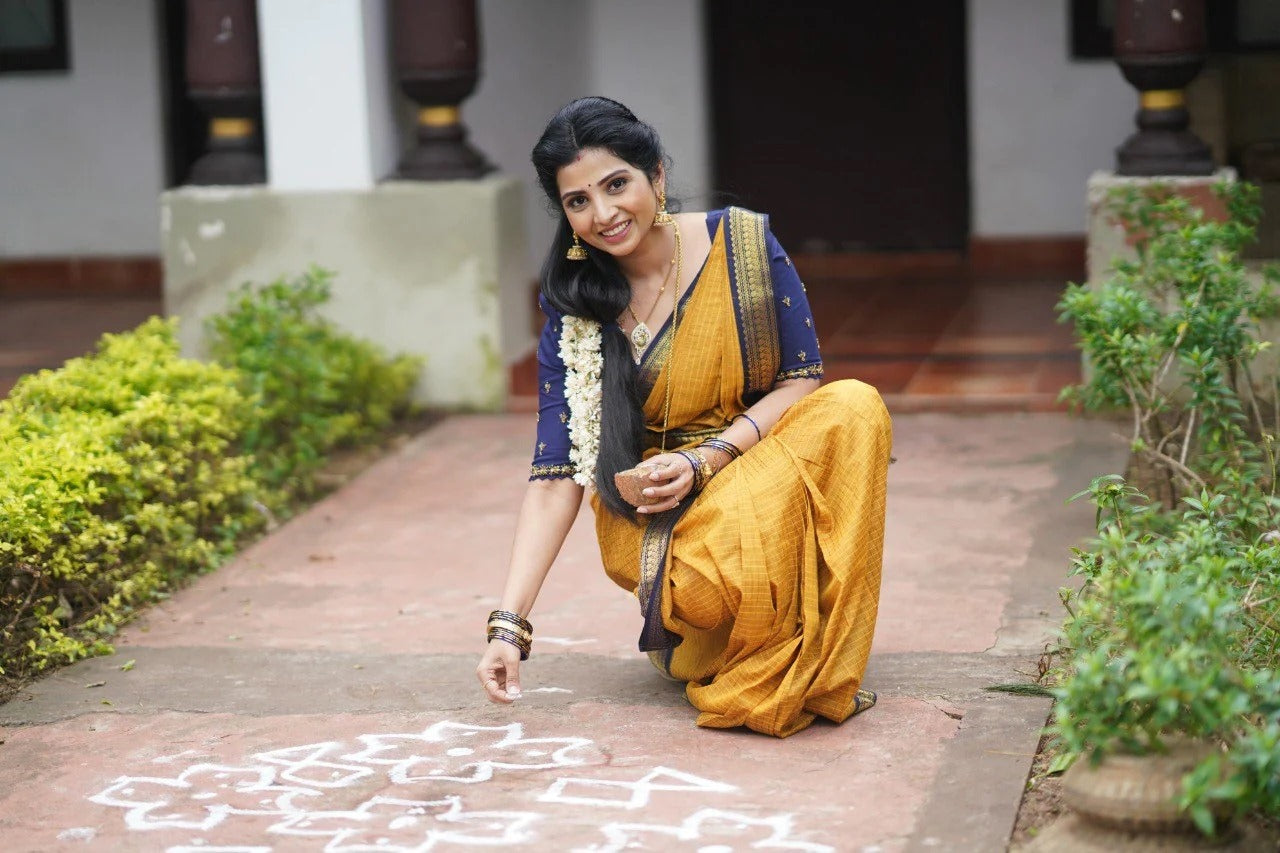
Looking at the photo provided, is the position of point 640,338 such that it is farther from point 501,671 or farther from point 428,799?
point 428,799

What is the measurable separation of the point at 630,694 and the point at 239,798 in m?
0.95

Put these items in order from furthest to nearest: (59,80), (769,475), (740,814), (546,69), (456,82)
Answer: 1. (59,80)
2. (546,69)
3. (456,82)
4. (769,475)
5. (740,814)

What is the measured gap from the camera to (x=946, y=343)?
26.6ft

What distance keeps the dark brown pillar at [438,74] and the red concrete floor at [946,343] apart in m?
0.95

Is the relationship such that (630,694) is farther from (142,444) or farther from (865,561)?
(142,444)

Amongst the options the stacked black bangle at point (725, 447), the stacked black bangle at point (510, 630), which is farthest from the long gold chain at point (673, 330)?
the stacked black bangle at point (510, 630)

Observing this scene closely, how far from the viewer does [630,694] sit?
4.15m

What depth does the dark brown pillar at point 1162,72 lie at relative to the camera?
690 centimetres

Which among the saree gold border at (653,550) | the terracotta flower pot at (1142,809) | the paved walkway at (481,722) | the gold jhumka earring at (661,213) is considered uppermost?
the gold jhumka earring at (661,213)

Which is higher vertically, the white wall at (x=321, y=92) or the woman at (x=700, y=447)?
the white wall at (x=321, y=92)

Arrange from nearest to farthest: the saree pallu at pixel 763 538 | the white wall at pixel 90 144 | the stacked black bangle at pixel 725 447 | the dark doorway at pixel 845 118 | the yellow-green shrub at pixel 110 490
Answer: the saree pallu at pixel 763 538 → the stacked black bangle at pixel 725 447 → the yellow-green shrub at pixel 110 490 → the dark doorway at pixel 845 118 → the white wall at pixel 90 144

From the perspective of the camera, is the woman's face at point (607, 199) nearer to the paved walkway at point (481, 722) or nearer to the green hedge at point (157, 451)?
the paved walkway at point (481, 722)

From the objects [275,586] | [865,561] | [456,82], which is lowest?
[275,586]

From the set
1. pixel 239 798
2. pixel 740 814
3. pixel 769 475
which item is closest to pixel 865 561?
pixel 769 475
